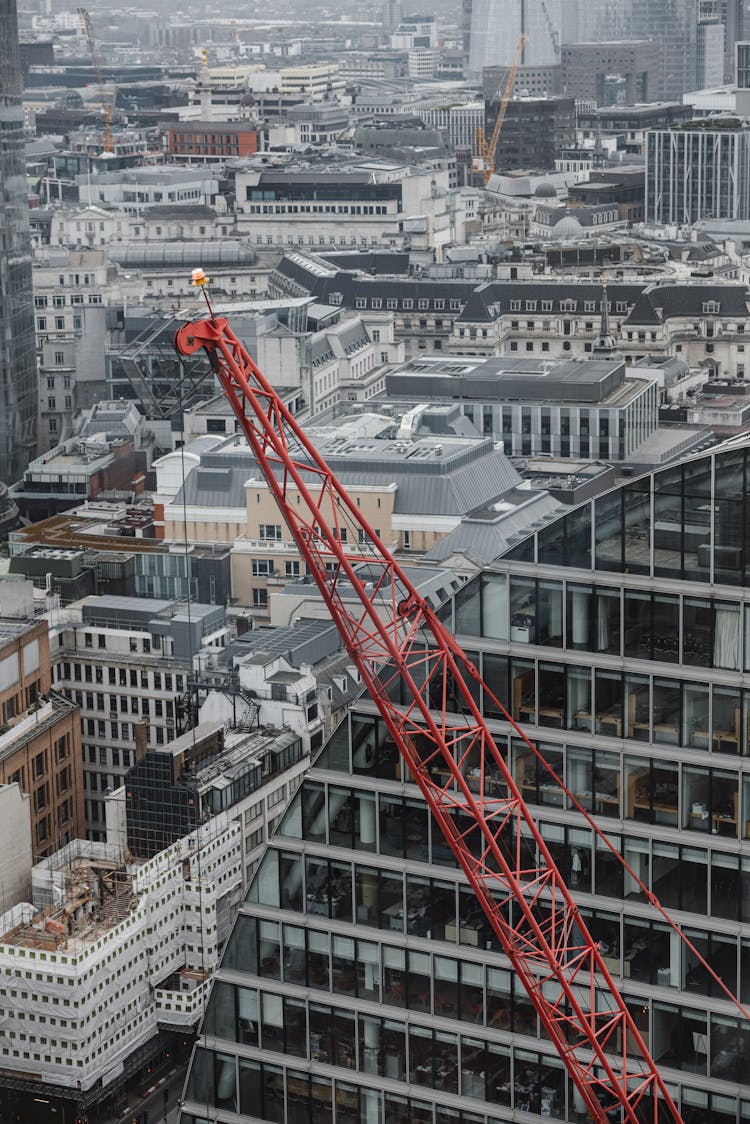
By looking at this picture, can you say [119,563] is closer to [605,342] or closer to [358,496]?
[358,496]

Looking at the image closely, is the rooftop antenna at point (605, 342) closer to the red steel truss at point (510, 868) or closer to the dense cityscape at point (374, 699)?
the dense cityscape at point (374, 699)

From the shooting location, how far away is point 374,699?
117ft

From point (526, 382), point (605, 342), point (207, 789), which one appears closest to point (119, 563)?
point (207, 789)

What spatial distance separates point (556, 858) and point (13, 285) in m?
118

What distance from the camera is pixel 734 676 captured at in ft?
111

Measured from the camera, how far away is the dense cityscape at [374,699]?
1357 inches

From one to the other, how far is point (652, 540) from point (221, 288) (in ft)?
521

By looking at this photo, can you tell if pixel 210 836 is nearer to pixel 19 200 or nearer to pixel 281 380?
pixel 281 380

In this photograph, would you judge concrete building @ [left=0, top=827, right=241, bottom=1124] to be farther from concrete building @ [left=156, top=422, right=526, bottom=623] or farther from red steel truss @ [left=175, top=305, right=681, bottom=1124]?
red steel truss @ [left=175, top=305, right=681, bottom=1124]

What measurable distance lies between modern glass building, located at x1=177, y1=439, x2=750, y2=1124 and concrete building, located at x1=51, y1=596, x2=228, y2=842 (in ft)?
186

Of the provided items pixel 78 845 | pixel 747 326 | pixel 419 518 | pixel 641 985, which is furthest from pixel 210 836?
pixel 747 326

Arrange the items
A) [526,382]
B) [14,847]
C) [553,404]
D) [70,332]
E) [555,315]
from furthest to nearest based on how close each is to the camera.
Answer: [70,332] → [555,315] → [526,382] → [553,404] → [14,847]

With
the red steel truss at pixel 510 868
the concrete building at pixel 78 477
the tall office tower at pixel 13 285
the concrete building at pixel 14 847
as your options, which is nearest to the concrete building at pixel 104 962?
the concrete building at pixel 14 847

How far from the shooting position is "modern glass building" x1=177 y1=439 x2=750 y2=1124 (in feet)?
112
